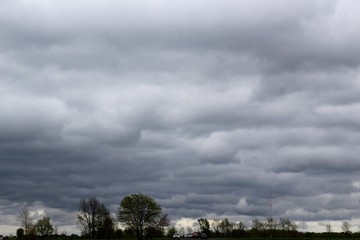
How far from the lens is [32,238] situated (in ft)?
410

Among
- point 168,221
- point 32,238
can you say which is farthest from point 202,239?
point 32,238

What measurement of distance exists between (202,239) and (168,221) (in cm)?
1358

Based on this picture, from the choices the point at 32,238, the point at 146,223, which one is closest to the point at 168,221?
the point at 146,223

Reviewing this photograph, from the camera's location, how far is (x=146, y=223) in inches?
7844

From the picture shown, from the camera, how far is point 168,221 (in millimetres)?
198375

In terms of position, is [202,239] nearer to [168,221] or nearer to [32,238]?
[168,221]

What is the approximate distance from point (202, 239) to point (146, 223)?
20687mm

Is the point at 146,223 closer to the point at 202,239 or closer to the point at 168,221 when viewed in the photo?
the point at 168,221

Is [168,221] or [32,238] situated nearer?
[32,238]

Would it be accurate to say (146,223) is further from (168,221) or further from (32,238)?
(32,238)

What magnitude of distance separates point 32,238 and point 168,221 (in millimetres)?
79446

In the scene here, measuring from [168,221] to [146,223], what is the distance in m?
7.96

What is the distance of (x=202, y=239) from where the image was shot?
19762 centimetres

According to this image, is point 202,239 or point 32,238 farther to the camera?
point 202,239
